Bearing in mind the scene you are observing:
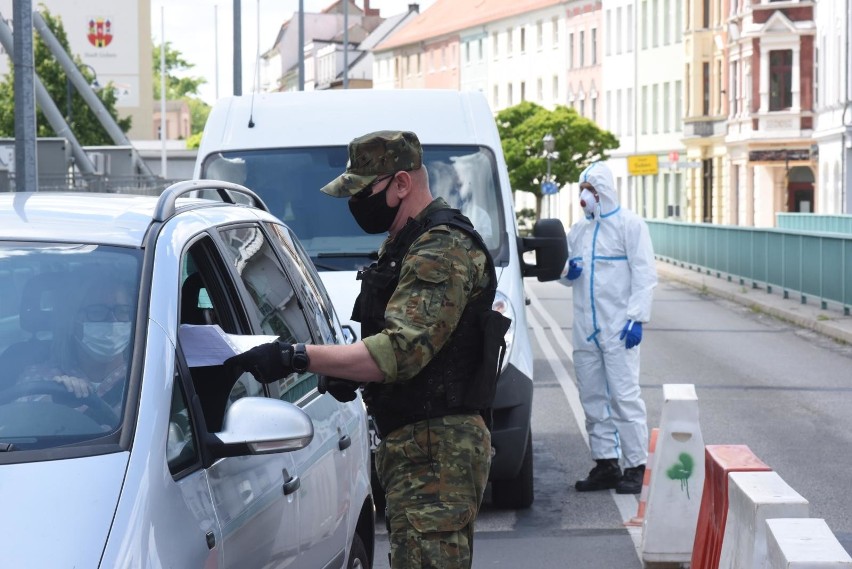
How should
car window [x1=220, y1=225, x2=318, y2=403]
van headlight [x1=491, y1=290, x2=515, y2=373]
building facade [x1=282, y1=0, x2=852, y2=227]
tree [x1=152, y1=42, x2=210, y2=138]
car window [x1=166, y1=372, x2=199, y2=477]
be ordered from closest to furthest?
car window [x1=166, y1=372, x2=199, y2=477], car window [x1=220, y1=225, x2=318, y2=403], van headlight [x1=491, y1=290, x2=515, y2=373], building facade [x1=282, y1=0, x2=852, y2=227], tree [x1=152, y1=42, x2=210, y2=138]

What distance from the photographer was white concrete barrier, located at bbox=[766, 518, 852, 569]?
3.87 metres

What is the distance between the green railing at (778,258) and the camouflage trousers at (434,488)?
18639 mm

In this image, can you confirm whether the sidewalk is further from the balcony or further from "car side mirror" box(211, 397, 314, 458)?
the balcony

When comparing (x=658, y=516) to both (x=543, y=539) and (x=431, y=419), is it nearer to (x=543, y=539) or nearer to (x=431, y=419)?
(x=543, y=539)

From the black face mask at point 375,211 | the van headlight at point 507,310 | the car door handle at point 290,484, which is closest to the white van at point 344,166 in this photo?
the van headlight at point 507,310

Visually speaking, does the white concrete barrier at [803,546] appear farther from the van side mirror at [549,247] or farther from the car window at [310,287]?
the van side mirror at [549,247]

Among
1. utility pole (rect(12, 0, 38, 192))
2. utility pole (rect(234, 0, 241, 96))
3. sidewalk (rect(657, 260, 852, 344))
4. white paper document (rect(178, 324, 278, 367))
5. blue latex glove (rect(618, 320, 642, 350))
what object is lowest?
sidewalk (rect(657, 260, 852, 344))

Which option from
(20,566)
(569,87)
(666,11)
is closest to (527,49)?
(569,87)

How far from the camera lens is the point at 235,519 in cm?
375

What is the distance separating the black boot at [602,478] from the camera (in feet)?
31.1

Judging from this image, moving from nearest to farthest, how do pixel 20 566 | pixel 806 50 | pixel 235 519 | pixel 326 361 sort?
1. pixel 20 566
2. pixel 235 519
3. pixel 326 361
4. pixel 806 50

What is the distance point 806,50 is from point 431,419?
6318 cm

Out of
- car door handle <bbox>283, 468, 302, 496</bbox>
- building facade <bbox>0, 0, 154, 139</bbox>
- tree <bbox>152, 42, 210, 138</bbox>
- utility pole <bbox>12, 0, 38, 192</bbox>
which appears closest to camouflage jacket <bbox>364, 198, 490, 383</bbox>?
car door handle <bbox>283, 468, 302, 496</bbox>

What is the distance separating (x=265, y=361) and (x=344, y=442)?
1.19 m
